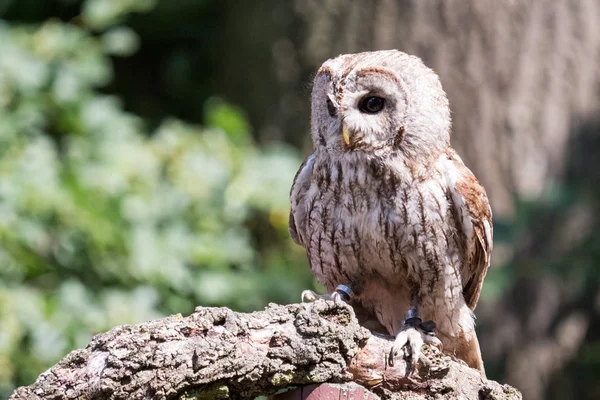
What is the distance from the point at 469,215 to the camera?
254cm

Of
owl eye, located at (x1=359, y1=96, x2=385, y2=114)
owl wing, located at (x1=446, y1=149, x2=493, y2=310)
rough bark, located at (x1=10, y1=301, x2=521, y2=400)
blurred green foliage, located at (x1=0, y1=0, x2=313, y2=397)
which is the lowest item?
rough bark, located at (x1=10, y1=301, x2=521, y2=400)

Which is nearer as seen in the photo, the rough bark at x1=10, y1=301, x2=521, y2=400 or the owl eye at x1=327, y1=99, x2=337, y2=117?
the rough bark at x1=10, y1=301, x2=521, y2=400

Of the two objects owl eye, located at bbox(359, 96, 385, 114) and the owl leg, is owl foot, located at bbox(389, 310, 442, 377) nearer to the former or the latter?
the owl leg

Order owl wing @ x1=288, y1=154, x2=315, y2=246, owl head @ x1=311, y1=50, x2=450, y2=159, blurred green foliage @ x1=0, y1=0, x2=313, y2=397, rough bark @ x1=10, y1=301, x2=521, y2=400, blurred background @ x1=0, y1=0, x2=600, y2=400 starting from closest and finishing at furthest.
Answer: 1. rough bark @ x1=10, y1=301, x2=521, y2=400
2. owl head @ x1=311, y1=50, x2=450, y2=159
3. owl wing @ x1=288, y1=154, x2=315, y2=246
4. blurred green foliage @ x1=0, y1=0, x2=313, y2=397
5. blurred background @ x1=0, y1=0, x2=600, y2=400

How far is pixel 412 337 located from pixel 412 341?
32 mm

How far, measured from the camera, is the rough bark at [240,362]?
179 centimetres

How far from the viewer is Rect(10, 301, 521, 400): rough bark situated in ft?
5.88

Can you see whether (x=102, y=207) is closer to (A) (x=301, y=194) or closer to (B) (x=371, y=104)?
(A) (x=301, y=194)

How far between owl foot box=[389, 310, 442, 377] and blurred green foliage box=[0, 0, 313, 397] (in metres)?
1.79

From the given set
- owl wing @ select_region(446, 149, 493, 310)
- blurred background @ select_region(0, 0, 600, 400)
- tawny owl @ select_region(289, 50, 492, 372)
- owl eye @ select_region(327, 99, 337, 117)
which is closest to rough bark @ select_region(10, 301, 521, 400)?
tawny owl @ select_region(289, 50, 492, 372)

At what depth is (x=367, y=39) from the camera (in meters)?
4.79

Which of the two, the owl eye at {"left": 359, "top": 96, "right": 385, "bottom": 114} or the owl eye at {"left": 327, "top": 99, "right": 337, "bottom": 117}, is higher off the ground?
the owl eye at {"left": 327, "top": 99, "right": 337, "bottom": 117}

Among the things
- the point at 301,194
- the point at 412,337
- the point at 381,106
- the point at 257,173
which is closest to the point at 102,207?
the point at 257,173

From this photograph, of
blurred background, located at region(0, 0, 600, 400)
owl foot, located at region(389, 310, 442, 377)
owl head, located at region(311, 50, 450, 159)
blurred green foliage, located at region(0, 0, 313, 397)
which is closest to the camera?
owl foot, located at region(389, 310, 442, 377)
